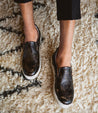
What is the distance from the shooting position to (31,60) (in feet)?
2.45

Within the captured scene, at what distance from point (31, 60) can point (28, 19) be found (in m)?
0.21

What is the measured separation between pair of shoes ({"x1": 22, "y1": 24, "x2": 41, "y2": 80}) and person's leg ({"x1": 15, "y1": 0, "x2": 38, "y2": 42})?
0.04m

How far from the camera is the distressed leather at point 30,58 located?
28.8 inches

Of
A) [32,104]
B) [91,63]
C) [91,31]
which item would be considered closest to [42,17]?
[91,31]

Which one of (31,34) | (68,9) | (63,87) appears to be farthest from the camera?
(31,34)

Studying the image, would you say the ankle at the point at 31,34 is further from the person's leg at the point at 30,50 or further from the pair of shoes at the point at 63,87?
the pair of shoes at the point at 63,87

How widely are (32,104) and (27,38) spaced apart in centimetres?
34

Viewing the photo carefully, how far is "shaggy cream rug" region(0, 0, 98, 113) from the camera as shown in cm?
68

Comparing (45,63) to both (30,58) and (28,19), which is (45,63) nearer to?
(30,58)

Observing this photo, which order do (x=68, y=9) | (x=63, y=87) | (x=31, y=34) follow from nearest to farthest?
(x=68, y=9), (x=63, y=87), (x=31, y=34)

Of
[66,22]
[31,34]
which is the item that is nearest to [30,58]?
[31,34]

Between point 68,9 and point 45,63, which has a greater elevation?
point 68,9

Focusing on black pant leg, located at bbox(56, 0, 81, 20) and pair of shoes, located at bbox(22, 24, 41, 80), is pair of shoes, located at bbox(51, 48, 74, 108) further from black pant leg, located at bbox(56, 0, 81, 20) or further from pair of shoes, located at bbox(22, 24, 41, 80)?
black pant leg, located at bbox(56, 0, 81, 20)

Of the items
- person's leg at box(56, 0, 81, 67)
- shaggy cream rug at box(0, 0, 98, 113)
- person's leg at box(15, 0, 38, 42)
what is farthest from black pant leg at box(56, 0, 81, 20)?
shaggy cream rug at box(0, 0, 98, 113)
